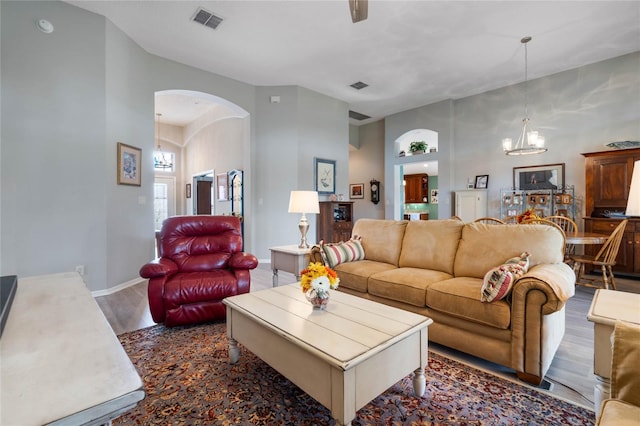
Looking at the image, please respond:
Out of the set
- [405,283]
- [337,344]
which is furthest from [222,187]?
[337,344]

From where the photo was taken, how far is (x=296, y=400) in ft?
5.42

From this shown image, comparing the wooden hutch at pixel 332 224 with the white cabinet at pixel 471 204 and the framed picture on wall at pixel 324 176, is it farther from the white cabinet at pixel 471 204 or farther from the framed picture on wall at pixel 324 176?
the white cabinet at pixel 471 204

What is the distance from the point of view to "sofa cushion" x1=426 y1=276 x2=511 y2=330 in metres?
1.85

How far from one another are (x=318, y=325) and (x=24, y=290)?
148cm

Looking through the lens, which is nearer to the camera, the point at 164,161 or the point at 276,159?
the point at 276,159

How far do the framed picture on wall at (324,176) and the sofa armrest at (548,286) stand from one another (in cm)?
458

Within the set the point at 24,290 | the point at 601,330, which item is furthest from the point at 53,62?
the point at 601,330

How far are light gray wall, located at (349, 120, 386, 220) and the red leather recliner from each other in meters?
5.31

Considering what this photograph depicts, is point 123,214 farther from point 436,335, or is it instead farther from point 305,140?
point 436,335

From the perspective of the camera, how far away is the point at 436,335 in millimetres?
2182

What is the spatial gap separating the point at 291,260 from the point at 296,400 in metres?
1.84

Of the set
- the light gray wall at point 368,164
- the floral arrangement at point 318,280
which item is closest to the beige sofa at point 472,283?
the floral arrangement at point 318,280

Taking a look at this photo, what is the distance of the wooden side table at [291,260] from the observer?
3322 millimetres

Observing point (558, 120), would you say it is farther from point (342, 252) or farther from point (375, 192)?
point (342, 252)
